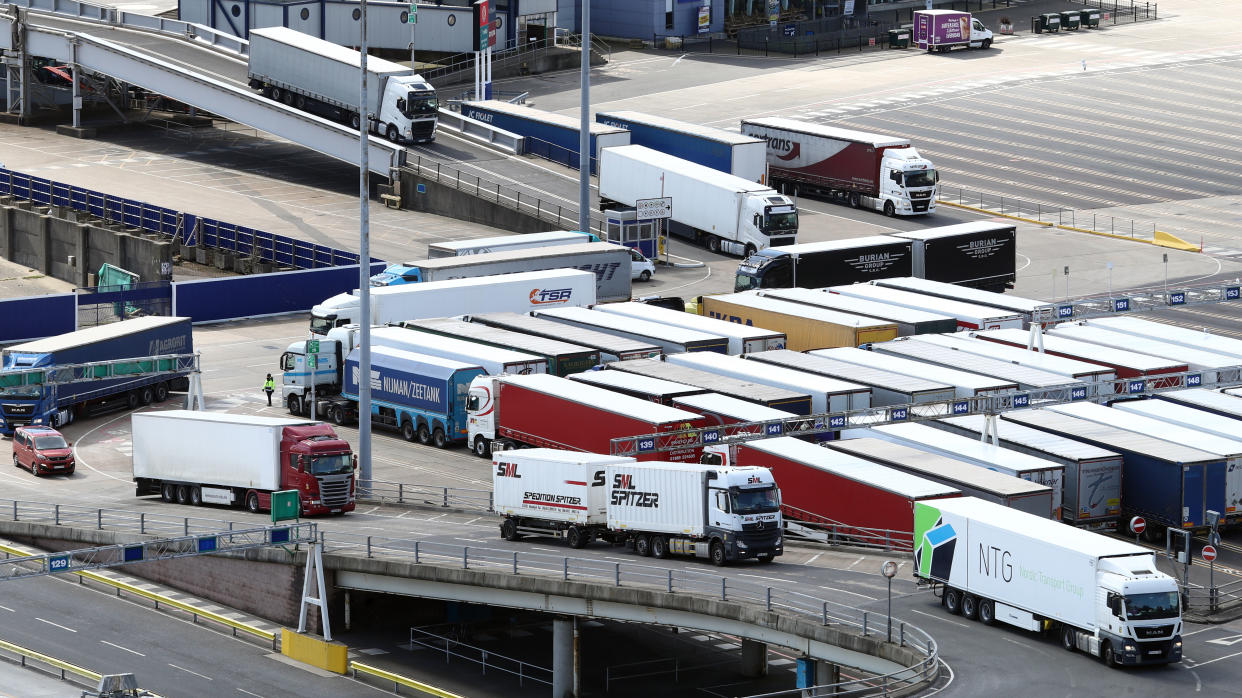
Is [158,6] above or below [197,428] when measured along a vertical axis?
above

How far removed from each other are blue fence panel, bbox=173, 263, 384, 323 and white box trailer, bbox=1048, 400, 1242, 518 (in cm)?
3613

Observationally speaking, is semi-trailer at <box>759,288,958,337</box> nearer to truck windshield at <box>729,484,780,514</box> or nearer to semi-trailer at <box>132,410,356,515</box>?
Answer: truck windshield at <box>729,484,780,514</box>

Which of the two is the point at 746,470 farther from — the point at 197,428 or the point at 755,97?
the point at 755,97

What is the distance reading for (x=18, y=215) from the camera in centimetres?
10612

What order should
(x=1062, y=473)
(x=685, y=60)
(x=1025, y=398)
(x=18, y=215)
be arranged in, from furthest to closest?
(x=685, y=60) → (x=18, y=215) → (x=1025, y=398) → (x=1062, y=473)

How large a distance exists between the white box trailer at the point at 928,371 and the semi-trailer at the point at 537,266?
17.1 meters

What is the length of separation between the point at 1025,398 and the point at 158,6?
93.5m

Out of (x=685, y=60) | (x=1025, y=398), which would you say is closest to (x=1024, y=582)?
(x=1025, y=398)

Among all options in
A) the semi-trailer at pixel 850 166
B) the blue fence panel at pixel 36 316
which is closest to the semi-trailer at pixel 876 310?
the semi-trailer at pixel 850 166

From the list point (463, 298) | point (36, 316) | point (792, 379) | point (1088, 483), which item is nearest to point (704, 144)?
point (463, 298)

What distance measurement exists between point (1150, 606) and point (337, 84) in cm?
7164

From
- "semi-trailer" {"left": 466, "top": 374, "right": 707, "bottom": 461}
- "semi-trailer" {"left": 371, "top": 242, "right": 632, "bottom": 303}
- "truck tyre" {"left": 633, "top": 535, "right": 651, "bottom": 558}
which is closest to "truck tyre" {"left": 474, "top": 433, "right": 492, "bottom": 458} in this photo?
"semi-trailer" {"left": 466, "top": 374, "right": 707, "bottom": 461}

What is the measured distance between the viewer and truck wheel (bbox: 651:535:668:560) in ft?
189

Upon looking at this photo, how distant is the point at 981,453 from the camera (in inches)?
2421
